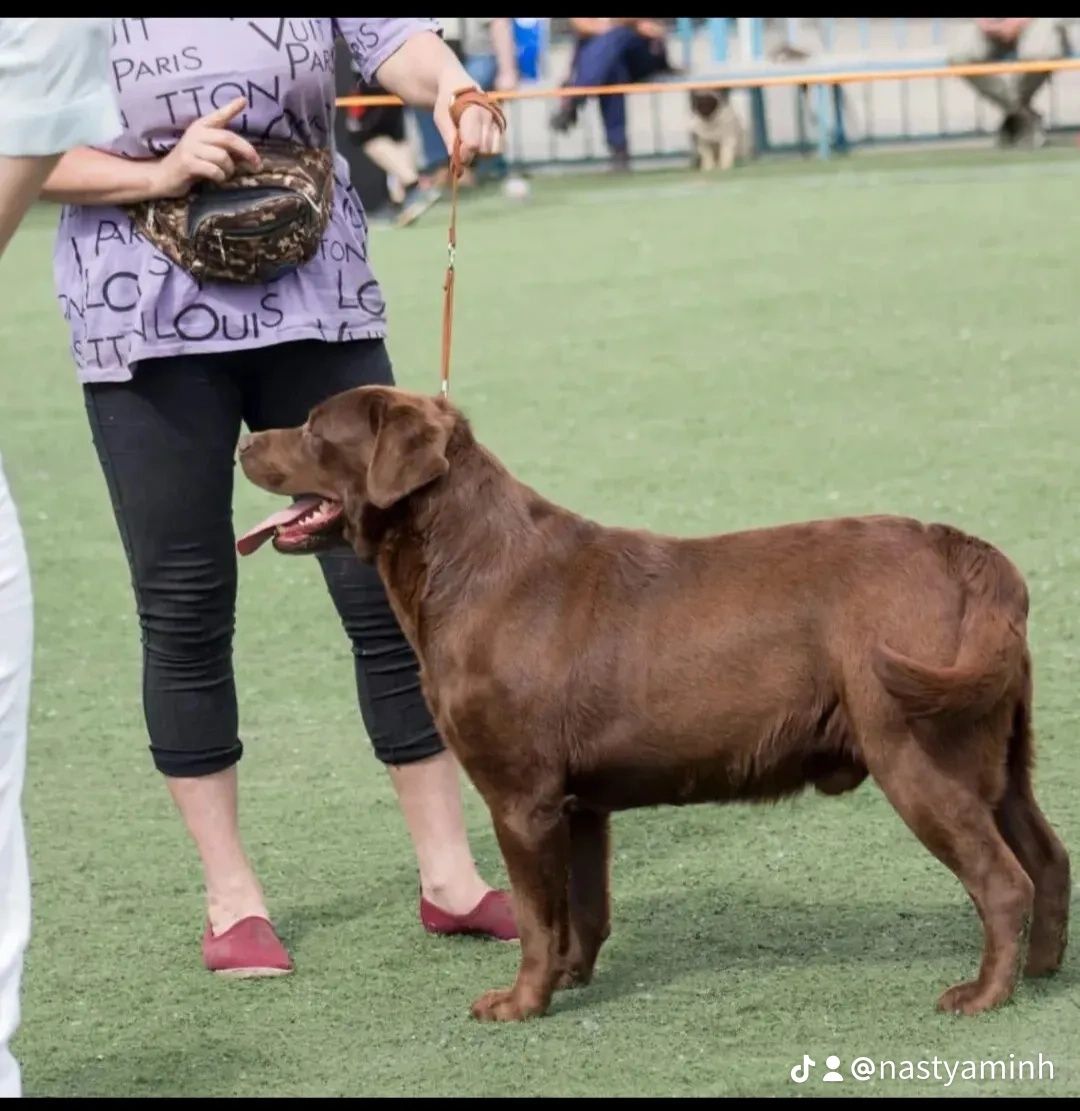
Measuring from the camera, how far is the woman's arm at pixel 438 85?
390 centimetres

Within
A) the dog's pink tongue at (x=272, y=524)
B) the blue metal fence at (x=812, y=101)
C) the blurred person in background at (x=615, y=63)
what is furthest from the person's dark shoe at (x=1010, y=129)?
the dog's pink tongue at (x=272, y=524)

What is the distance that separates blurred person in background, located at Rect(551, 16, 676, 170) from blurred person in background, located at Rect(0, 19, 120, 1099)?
57.4 ft

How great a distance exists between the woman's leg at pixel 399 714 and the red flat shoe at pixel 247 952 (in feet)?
1.11

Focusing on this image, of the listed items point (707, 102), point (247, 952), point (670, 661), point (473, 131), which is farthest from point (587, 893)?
point (707, 102)

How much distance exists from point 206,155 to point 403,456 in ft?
2.12

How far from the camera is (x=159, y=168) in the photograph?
375cm

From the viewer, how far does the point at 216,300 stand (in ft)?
12.6

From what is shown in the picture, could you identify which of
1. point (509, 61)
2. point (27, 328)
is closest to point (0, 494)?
point (27, 328)

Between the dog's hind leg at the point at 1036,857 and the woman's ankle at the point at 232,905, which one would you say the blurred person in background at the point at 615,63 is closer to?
the woman's ankle at the point at 232,905

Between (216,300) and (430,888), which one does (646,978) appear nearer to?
(430,888)

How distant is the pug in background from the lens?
18.9 m

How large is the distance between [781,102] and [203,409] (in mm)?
17104

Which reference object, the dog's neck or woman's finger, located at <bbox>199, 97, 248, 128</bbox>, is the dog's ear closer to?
the dog's neck

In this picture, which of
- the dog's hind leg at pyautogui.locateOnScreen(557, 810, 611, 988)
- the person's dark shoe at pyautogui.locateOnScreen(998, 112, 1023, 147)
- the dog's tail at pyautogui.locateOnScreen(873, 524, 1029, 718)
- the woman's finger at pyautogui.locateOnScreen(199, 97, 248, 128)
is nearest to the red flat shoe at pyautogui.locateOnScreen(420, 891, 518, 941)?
the dog's hind leg at pyautogui.locateOnScreen(557, 810, 611, 988)
